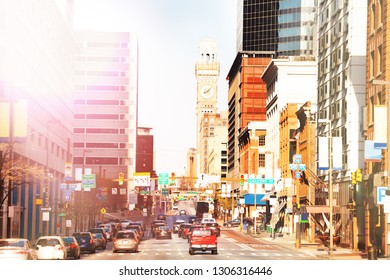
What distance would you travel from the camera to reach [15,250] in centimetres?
3994

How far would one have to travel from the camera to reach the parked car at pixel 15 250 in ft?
129

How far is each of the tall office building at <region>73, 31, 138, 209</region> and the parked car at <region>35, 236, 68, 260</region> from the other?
41.1 m

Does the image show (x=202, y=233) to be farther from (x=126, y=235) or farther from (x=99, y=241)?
(x=99, y=241)

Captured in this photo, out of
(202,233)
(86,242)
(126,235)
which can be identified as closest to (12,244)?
(202,233)

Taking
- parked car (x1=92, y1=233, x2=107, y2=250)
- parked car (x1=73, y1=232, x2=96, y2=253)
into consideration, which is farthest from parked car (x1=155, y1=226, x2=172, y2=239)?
parked car (x1=73, y1=232, x2=96, y2=253)

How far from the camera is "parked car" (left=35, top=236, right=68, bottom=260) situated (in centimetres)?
4531

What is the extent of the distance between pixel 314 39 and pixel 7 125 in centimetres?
11176

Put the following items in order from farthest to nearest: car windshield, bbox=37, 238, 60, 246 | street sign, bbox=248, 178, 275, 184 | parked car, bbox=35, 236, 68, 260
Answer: street sign, bbox=248, 178, 275, 184 < car windshield, bbox=37, 238, 60, 246 < parked car, bbox=35, 236, 68, 260

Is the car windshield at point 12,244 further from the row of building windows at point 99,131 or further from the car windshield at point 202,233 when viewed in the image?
the row of building windows at point 99,131

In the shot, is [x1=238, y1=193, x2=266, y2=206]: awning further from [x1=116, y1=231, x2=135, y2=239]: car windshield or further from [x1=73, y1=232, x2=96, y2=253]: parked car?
[x1=73, y1=232, x2=96, y2=253]: parked car

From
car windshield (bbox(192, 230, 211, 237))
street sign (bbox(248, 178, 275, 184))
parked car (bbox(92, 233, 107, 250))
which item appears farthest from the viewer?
street sign (bbox(248, 178, 275, 184))

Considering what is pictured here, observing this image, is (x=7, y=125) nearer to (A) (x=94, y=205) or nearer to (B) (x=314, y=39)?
(A) (x=94, y=205)

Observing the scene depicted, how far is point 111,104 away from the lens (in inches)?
4380
